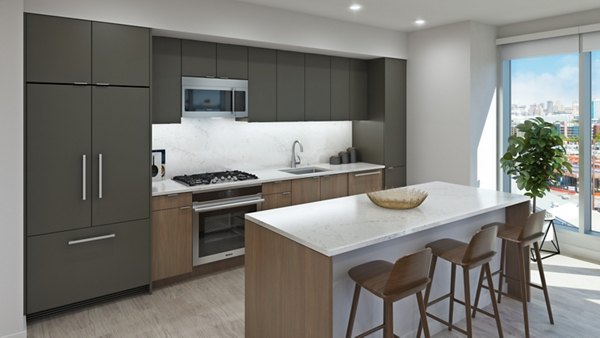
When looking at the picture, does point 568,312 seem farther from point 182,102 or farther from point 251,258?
point 182,102

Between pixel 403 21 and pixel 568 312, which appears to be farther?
pixel 403 21

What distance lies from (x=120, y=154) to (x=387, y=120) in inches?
135

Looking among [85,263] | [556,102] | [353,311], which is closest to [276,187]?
[85,263]

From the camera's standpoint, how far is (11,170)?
2.86m

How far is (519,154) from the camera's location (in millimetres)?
4688

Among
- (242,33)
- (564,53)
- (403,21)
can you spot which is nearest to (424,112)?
(403,21)

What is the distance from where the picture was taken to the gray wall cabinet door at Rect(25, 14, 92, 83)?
308cm

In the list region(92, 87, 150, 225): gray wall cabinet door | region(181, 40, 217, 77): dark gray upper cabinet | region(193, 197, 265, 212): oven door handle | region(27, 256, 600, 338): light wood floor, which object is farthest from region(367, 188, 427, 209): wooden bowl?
region(181, 40, 217, 77): dark gray upper cabinet

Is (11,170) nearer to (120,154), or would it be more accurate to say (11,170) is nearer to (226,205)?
(120,154)

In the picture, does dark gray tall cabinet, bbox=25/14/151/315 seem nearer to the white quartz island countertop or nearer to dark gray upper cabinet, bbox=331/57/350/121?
the white quartz island countertop

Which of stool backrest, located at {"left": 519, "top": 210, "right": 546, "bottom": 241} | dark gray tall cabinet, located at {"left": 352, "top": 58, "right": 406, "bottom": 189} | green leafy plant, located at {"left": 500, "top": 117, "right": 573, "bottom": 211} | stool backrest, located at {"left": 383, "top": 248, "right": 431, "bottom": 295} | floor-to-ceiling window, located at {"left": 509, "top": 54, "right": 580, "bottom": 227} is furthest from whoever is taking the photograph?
dark gray tall cabinet, located at {"left": 352, "top": 58, "right": 406, "bottom": 189}

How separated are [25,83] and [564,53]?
543cm

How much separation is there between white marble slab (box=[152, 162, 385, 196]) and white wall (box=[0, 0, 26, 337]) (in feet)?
3.55

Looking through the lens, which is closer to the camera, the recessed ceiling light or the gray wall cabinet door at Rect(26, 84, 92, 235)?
the gray wall cabinet door at Rect(26, 84, 92, 235)
